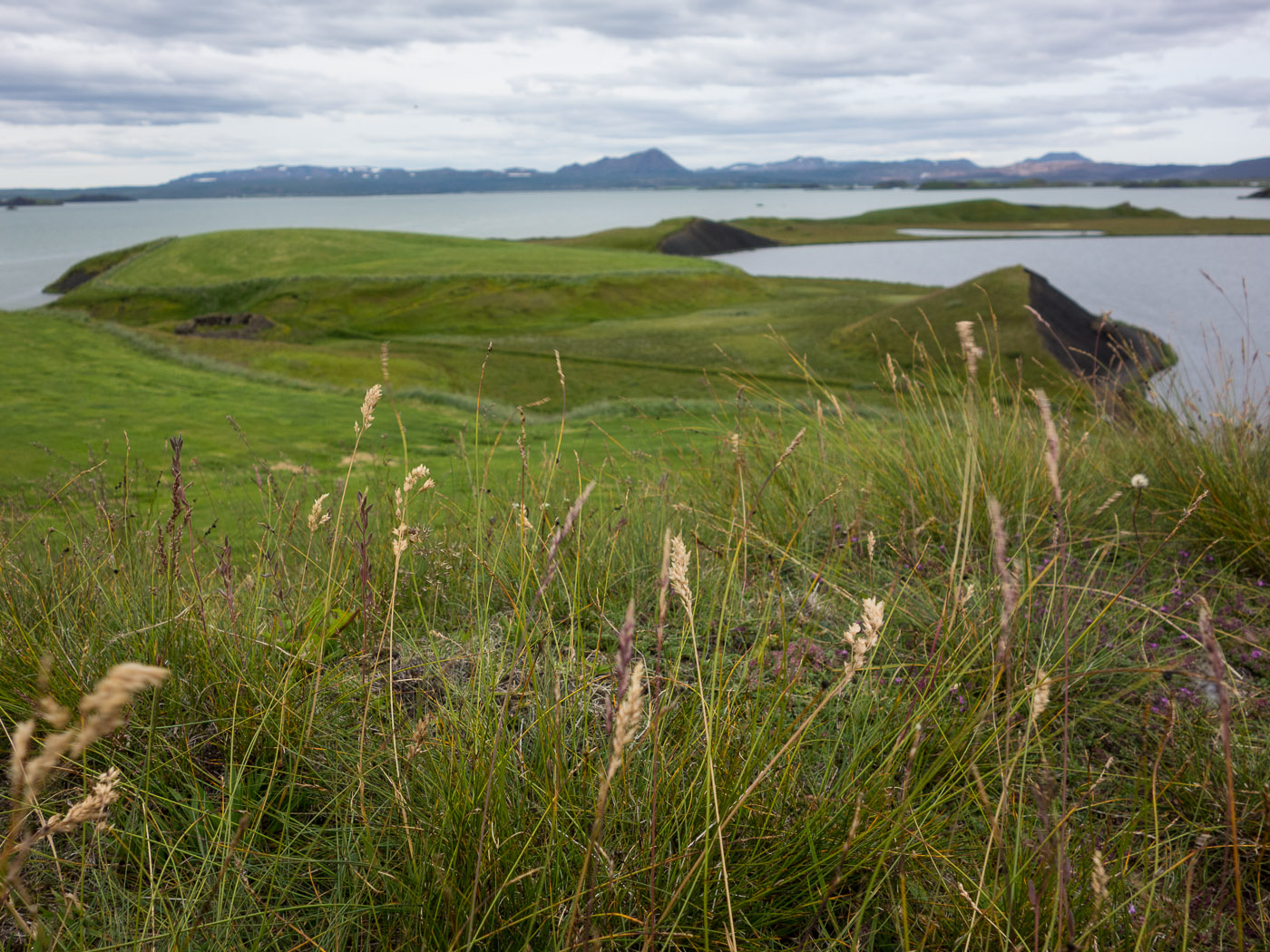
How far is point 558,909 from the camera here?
5.83 feet

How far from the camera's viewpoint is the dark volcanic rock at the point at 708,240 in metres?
71.1

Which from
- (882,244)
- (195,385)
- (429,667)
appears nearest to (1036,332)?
(195,385)

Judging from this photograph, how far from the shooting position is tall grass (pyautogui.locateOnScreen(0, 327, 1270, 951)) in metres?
1.65

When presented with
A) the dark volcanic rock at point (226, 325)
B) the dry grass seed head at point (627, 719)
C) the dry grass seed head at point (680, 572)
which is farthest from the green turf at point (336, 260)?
the dry grass seed head at point (627, 719)

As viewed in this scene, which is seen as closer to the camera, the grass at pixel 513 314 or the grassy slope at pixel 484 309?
the grass at pixel 513 314

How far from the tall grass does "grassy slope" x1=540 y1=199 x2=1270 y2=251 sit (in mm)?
68901

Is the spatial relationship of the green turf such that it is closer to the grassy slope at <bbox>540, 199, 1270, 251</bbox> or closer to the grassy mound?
the grassy mound

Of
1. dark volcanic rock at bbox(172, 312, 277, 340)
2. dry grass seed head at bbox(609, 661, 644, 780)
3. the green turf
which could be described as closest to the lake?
dry grass seed head at bbox(609, 661, 644, 780)

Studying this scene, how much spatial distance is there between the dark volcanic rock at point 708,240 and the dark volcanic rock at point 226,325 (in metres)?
40.2

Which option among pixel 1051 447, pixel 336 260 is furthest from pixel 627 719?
pixel 336 260

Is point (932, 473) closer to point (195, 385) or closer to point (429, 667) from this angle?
point (429, 667)

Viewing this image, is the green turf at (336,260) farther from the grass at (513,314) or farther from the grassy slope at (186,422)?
the grassy slope at (186,422)

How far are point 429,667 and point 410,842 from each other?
42.6 inches

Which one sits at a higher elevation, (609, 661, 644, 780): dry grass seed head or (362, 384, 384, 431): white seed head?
(362, 384, 384, 431): white seed head
